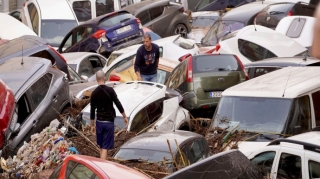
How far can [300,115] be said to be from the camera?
447 inches

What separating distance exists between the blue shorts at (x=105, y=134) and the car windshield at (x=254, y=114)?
5.34ft

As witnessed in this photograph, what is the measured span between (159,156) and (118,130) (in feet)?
8.92

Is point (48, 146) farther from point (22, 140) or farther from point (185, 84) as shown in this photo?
point (185, 84)

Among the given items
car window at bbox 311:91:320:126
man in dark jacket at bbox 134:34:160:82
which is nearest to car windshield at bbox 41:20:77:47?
man in dark jacket at bbox 134:34:160:82

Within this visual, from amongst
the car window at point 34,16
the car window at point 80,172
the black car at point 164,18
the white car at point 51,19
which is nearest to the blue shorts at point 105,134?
the car window at point 80,172

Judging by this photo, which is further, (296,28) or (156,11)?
(156,11)

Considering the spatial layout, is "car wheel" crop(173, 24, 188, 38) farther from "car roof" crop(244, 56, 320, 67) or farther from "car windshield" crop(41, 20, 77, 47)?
"car roof" crop(244, 56, 320, 67)

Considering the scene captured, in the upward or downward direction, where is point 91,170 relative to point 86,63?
upward

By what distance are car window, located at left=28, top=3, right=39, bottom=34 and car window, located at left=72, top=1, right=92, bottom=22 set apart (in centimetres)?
361

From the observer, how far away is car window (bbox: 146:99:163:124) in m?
12.9

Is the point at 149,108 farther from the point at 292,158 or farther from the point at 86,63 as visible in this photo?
the point at 86,63

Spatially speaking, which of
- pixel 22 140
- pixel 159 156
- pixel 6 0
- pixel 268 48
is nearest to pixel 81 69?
pixel 268 48

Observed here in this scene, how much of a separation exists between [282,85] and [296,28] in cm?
857

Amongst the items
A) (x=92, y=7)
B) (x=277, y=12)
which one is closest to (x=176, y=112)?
(x=277, y=12)
